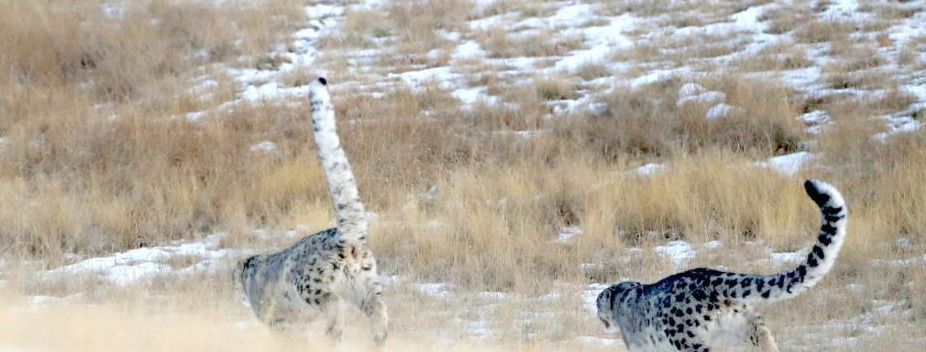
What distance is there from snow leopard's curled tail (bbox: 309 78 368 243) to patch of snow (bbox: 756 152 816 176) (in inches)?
258

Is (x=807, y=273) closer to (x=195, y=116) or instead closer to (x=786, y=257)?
(x=786, y=257)

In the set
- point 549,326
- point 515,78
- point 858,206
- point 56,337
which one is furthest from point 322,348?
point 515,78

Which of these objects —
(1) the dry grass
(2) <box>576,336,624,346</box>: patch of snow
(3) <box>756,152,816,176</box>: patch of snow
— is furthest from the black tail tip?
(3) <box>756,152,816,176</box>: patch of snow

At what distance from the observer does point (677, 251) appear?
10.2m

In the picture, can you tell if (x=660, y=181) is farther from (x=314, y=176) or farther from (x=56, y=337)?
(x=56, y=337)

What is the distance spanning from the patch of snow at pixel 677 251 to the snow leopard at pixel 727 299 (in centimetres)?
331

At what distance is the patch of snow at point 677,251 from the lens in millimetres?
9867

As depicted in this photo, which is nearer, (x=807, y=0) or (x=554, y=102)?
(x=554, y=102)

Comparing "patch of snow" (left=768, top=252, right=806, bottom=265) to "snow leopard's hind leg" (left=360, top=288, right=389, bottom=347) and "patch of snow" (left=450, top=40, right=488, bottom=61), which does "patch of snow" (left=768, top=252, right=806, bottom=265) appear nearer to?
"snow leopard's hind leg" (left=360, top=288, right=389, bottom=347)

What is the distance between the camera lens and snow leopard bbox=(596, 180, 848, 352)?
220 inches

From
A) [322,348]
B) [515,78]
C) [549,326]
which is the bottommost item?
[515,78]

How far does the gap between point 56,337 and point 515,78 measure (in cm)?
1102

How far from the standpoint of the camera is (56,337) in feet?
22.2

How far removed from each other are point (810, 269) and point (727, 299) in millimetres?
447
